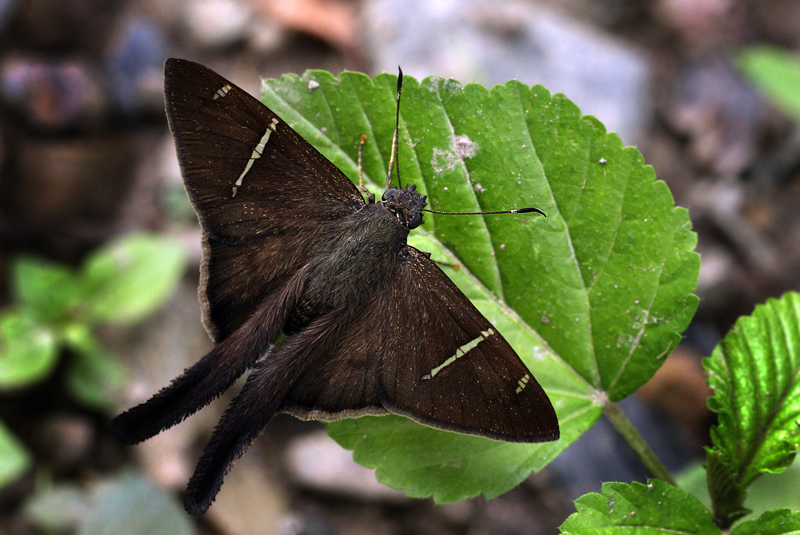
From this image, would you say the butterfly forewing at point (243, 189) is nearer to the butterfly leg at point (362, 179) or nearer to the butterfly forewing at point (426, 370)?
the butterfly leg at point (362, 179)

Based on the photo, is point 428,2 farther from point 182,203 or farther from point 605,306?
point 605,306

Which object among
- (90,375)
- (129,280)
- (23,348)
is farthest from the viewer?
(129,280)

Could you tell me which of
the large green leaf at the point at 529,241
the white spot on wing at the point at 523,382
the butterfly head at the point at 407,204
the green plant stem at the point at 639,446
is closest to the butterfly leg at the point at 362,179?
the large green leaf at the point at 529,241

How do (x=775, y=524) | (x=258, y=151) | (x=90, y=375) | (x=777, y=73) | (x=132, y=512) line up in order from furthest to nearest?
1. (x=777, y=73)
2. (x=90, y=375)
3. (x=132, y=512)
4. (x=258, y=151)
5. (x=775, y=524)

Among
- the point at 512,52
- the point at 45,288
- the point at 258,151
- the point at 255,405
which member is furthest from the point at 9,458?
the point at 512,52

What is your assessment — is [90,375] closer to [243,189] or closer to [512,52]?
[243,189]

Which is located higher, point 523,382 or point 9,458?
point 523,382

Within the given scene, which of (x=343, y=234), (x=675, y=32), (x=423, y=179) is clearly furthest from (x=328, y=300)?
(x=675, y=32)

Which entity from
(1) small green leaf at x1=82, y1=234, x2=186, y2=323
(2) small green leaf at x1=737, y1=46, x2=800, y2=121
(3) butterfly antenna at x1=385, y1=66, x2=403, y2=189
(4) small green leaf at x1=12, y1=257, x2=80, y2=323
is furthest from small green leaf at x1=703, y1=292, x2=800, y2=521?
(4) small green leaf at x1=12, y1=257, x2=80, y2=323
